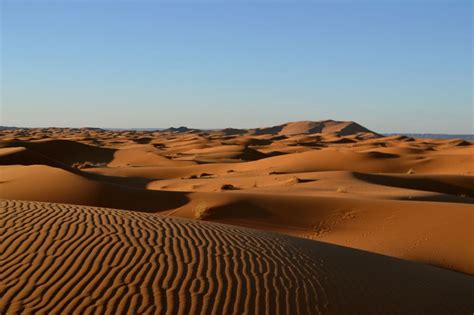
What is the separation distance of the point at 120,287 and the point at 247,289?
129cm

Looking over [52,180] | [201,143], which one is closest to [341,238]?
[52,180]

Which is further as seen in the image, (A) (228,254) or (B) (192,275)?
(A) (228,254)

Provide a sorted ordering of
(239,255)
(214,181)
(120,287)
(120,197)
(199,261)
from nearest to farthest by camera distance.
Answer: (120,287) < (199,261) < (239,255) < (120,197) < (214,181)

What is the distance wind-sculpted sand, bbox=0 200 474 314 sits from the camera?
505cm

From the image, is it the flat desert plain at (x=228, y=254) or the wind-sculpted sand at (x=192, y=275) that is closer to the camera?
the wind-sculpted sand at (x=192, y=275)

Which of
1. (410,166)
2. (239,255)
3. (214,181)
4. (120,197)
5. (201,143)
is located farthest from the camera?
(201,143)

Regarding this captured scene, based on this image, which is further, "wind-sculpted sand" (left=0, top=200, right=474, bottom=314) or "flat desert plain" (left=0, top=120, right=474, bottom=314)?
"flat desert plain" (left=0, top=120, right=474, bottom=314)

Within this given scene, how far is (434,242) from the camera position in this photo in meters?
11.7

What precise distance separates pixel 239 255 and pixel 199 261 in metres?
0.66

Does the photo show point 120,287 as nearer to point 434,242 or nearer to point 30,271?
point 30,271

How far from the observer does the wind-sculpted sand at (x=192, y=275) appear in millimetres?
5047

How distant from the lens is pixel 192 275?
579 centimetres

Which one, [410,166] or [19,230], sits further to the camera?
[410,166]

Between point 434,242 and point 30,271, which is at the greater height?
point 30,271
